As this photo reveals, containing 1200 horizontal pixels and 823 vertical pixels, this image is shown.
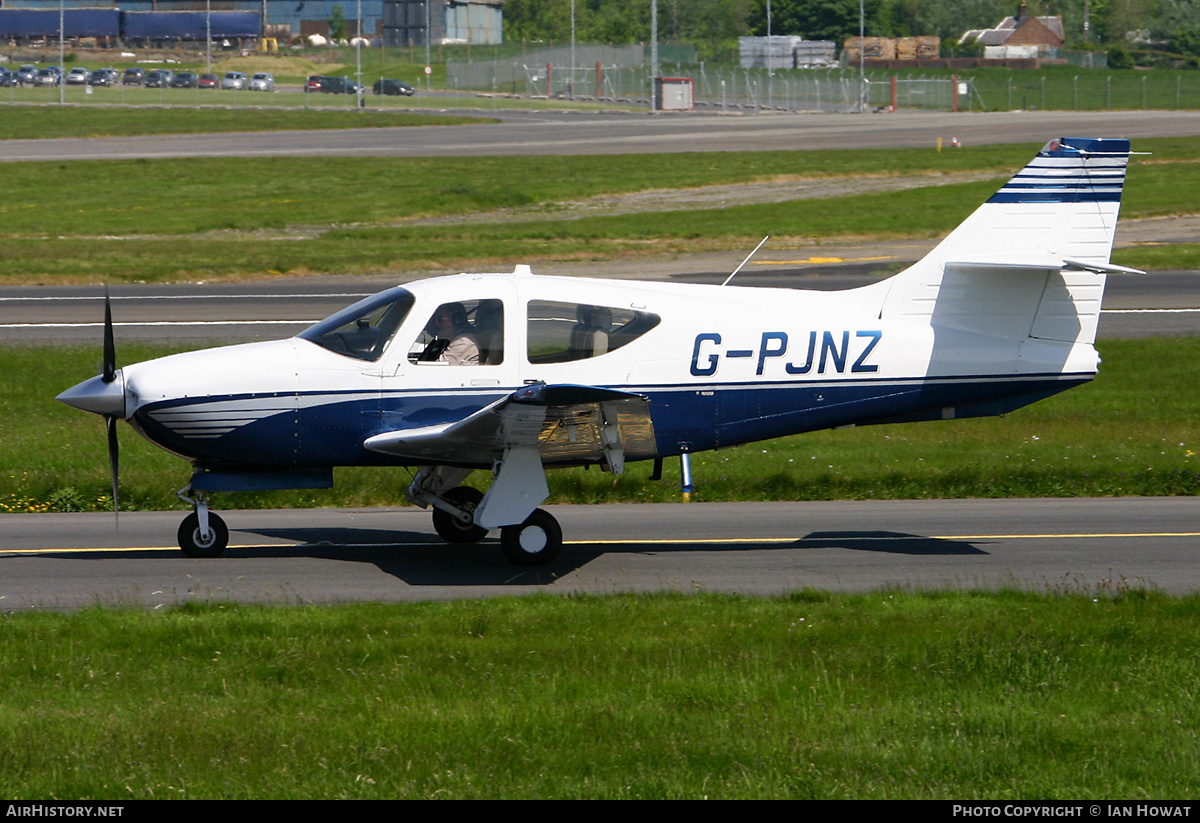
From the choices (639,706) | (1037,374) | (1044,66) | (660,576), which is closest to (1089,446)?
(1037,374)

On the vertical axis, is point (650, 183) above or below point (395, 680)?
above

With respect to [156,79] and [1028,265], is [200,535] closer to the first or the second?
[1028,265]

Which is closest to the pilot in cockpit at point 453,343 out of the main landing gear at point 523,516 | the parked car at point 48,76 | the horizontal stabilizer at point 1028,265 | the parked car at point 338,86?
the main landing gear at point 523,516

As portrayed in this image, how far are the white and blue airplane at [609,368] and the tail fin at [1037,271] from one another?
18 millimetres

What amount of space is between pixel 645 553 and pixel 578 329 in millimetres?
2234

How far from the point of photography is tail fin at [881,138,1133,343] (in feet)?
37.9

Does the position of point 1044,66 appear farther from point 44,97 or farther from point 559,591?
point 559,591

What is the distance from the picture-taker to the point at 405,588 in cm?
1048

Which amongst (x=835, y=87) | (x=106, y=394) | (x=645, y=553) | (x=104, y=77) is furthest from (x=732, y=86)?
(x=106, y=394)

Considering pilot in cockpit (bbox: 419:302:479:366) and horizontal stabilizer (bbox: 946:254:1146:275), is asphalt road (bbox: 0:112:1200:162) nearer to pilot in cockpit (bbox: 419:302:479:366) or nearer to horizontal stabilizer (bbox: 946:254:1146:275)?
horizontal stabilizer (bbox: 946:254:1146:275)

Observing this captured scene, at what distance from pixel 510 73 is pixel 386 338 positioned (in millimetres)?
101664

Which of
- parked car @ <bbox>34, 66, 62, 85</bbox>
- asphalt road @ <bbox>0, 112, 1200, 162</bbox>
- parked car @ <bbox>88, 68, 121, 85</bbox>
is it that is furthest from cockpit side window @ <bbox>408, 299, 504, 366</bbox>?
parked car @ <bbox>88, 68, 121, 85</bbox>

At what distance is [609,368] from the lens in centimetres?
1096

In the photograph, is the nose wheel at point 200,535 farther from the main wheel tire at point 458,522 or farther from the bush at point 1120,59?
the bush at point 1120,59
